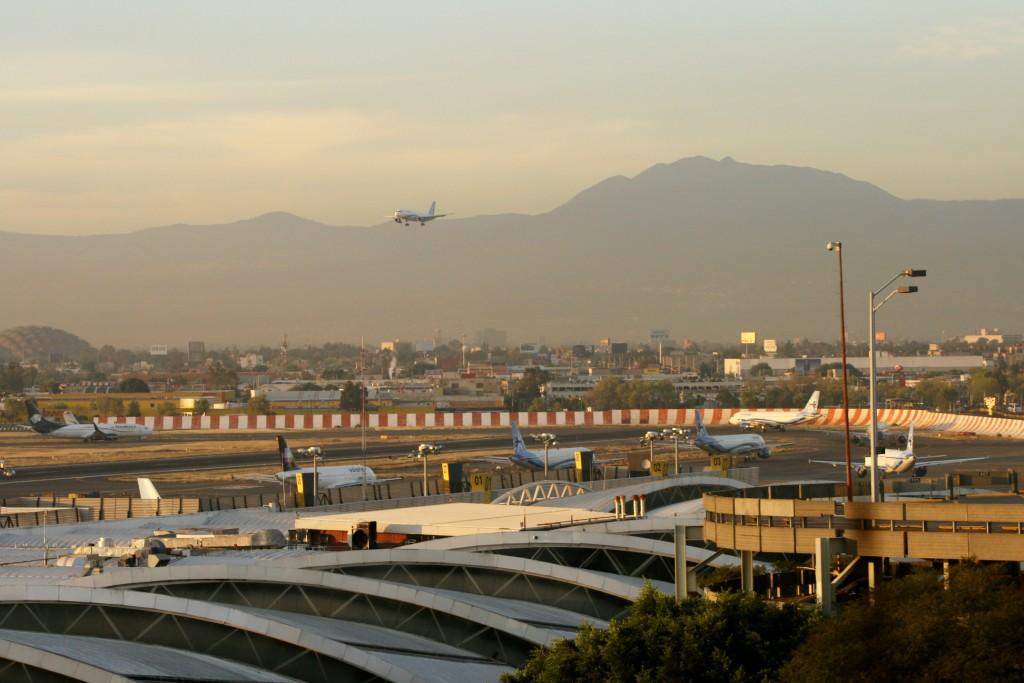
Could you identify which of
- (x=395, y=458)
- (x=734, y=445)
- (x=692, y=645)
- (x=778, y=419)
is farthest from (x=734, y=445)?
(x=692, y=645)

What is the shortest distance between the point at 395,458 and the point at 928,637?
127 metres

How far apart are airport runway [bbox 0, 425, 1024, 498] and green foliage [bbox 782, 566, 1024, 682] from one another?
86.3 meters

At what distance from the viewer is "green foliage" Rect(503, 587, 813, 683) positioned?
2725cm

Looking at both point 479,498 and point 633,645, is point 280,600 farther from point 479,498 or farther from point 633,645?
point 479,498

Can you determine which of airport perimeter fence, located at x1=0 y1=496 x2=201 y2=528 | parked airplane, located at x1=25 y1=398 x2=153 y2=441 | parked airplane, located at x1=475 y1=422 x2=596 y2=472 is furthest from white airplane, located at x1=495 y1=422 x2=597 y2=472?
parked airplane, located at x1=25 y1=398 x2=153 y2=441

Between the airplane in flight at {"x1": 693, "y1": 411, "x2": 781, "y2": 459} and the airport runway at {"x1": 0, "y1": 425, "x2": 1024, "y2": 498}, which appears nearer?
the airport runway at {"x1": 0, "y1": 425, "x2": 1024, "y2": 498}

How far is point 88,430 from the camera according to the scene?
18762 centimetres

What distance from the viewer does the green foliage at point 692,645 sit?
27250mm

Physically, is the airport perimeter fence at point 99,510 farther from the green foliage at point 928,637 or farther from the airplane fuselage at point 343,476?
the green foliage at point 928,637

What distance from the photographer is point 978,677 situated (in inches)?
939

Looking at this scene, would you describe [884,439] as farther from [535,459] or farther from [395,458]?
[395,458]

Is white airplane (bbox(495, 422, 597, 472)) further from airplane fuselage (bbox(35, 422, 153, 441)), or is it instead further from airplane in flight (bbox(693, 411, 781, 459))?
airplane fuselage (bbox(35, 422, 153, 441))

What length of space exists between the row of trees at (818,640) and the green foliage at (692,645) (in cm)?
2

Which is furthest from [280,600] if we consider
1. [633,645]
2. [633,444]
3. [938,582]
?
[633,444]
